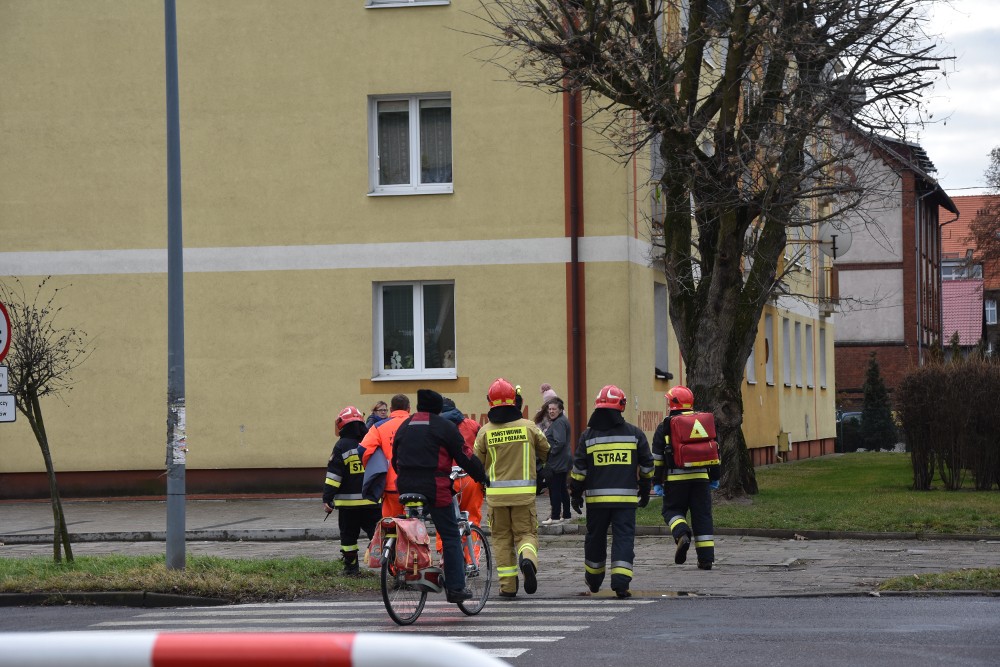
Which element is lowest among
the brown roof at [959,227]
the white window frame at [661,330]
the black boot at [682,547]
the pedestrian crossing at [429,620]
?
the pedestrian crossing at [429,620]

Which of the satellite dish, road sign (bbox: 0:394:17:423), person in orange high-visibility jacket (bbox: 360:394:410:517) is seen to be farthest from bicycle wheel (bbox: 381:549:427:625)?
the satellite dish

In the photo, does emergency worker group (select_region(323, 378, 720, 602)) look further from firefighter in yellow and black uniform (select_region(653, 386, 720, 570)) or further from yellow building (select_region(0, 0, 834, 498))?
yellow building (select_region(0, 0, 834, 498))

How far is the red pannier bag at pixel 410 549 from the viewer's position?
34.1ft

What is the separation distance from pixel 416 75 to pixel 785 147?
7435 millimetres

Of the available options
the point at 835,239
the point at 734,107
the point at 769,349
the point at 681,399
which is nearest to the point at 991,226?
the point at 769,349

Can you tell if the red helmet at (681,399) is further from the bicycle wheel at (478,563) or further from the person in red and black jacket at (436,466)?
the person in red and black jacket at (436,466)

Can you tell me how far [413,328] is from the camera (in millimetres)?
24688

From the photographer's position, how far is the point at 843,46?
19.4 meters

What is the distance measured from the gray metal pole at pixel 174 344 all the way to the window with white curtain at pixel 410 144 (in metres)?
10.9

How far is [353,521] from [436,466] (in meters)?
3.14

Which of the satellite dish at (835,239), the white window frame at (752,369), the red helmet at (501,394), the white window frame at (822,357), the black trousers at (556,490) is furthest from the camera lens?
the white window frame at (822,357)

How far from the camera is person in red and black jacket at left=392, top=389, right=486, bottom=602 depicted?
10828mm

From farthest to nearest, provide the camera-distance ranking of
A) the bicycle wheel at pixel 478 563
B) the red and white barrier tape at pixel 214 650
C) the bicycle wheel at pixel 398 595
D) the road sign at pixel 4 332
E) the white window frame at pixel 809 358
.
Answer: the white window frame at pixel 809 358 → the road sign at pixel 4 332 → the bicycle wheel at pixel 478 563 → the bicycle wheel at pixel 398 595 → the red and white barrier tape at pixel 214 650

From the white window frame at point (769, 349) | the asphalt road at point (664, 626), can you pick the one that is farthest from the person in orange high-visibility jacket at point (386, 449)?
the white window frame at point (769, 349)
